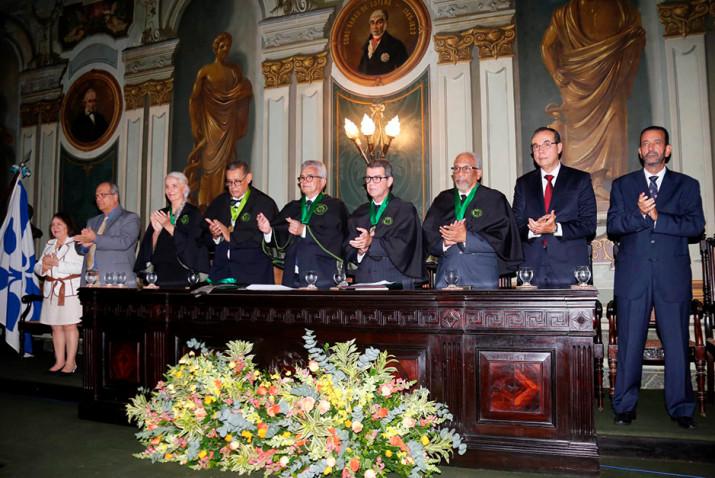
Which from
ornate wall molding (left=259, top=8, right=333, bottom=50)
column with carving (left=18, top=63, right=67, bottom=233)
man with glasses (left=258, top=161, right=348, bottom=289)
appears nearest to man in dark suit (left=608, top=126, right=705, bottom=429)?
man with glasses (left=258, top=161, right=348, bottom=289)

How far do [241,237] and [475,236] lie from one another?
2139 millimetres

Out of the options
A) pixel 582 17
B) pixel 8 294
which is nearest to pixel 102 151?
pixel 8 294

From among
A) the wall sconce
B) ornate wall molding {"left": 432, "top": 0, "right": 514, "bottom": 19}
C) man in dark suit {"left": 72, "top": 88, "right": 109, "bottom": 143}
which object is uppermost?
ornate wall molding {"left": 432, "top": 0, "right": 514, "bottom": 19}

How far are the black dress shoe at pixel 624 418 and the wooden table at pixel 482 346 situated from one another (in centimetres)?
85

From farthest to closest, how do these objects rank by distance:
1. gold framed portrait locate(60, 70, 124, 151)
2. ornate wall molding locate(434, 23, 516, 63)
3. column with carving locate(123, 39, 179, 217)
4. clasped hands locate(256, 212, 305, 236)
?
gold framed portrait locate(60, 70, 124, 151), column with carving locate(123, 39, 179, 217), ornate wall molding locate(434, 23, 516, 63), clasped hands locate(256, 212, 305, 236)

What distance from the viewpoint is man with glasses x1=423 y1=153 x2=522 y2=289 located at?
14.2 feet

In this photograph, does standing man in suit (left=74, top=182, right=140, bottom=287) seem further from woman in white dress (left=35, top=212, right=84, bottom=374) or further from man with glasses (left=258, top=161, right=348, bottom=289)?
man with glasses (left=258, top=161, right=348, bottom=289)

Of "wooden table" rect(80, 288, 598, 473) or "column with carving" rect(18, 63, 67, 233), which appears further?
"column with carving" rect(18, 63, 67, 233)

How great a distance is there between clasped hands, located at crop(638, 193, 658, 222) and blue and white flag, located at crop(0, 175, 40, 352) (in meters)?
7.30

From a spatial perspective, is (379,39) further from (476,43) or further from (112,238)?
(112,238)

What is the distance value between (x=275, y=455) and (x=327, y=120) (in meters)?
5.17

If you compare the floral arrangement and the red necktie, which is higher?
the red necktie

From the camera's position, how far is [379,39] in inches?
274

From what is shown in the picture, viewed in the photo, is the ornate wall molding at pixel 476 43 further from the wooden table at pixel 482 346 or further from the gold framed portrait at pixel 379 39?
the wooden table at pixel 482 346
